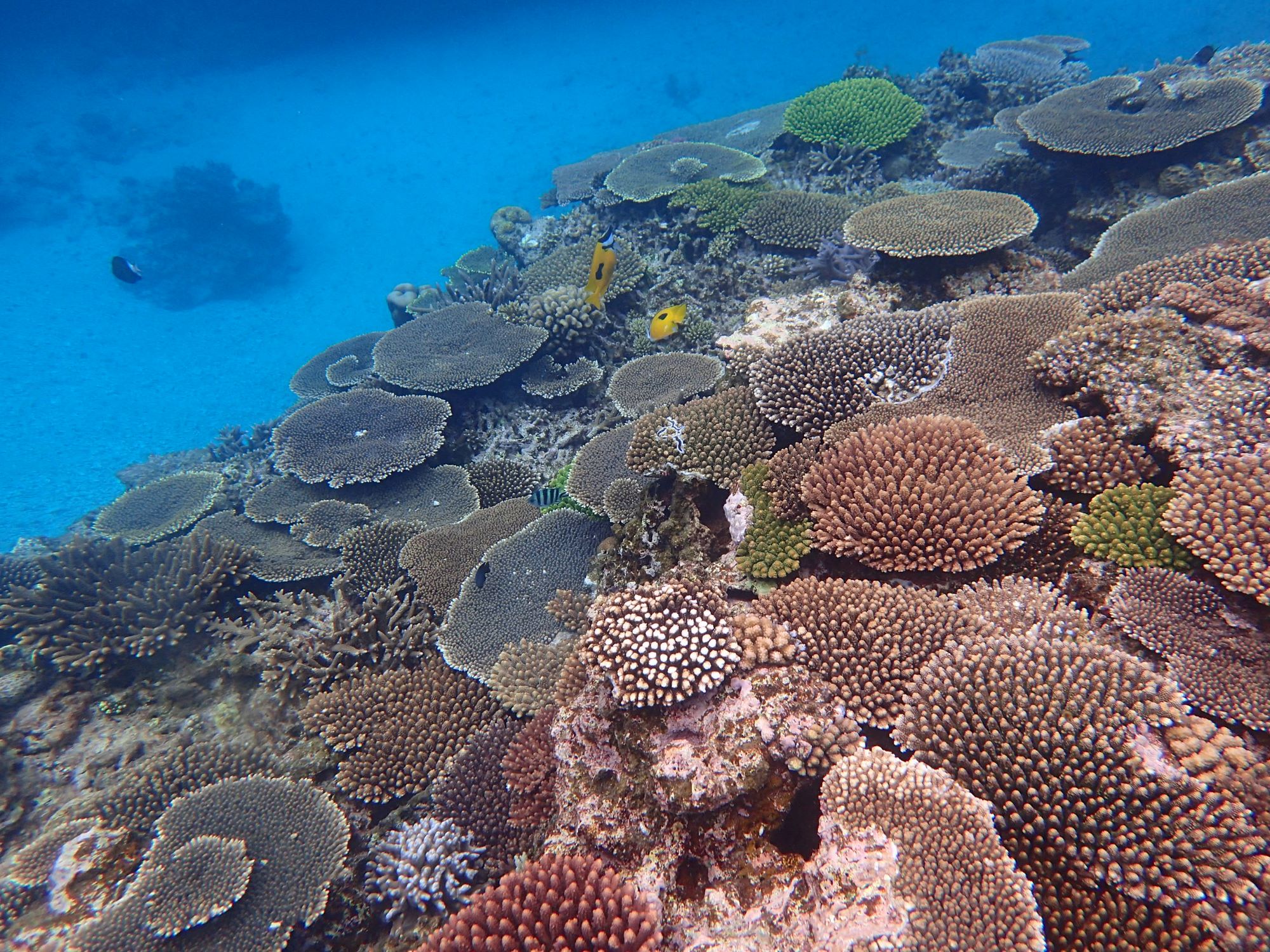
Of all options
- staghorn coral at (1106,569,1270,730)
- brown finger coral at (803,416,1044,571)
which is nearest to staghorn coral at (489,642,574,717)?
brown finger coral at (803,416,1044,571)

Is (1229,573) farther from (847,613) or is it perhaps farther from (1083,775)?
(847,613)

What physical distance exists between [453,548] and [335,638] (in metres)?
1.39

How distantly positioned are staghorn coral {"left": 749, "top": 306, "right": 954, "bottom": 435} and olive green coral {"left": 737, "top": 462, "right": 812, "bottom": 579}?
2.81 feet

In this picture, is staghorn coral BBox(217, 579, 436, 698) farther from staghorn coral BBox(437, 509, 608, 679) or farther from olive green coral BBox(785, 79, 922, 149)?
olive green coral BBox(785, 79, 922, 149)

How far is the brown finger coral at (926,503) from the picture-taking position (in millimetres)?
3133

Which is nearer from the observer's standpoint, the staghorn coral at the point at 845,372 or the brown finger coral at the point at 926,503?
the brown finger coral at the point at 926,503

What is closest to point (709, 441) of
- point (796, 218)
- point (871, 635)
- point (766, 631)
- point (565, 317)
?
point (766, 631)

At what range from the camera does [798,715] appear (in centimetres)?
268

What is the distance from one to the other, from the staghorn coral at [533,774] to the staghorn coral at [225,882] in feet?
5.09

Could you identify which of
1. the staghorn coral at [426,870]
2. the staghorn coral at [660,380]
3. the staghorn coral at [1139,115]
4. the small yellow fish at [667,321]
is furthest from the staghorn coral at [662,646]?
the staghorn coral at [1139,115]

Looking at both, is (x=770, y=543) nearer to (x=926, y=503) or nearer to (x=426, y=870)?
(x=926, y=503)

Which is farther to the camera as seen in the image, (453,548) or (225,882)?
(453,548)

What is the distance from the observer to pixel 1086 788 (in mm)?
2189

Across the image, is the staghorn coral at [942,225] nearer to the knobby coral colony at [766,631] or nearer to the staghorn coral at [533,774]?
the knobby coral colony at [766,631]
